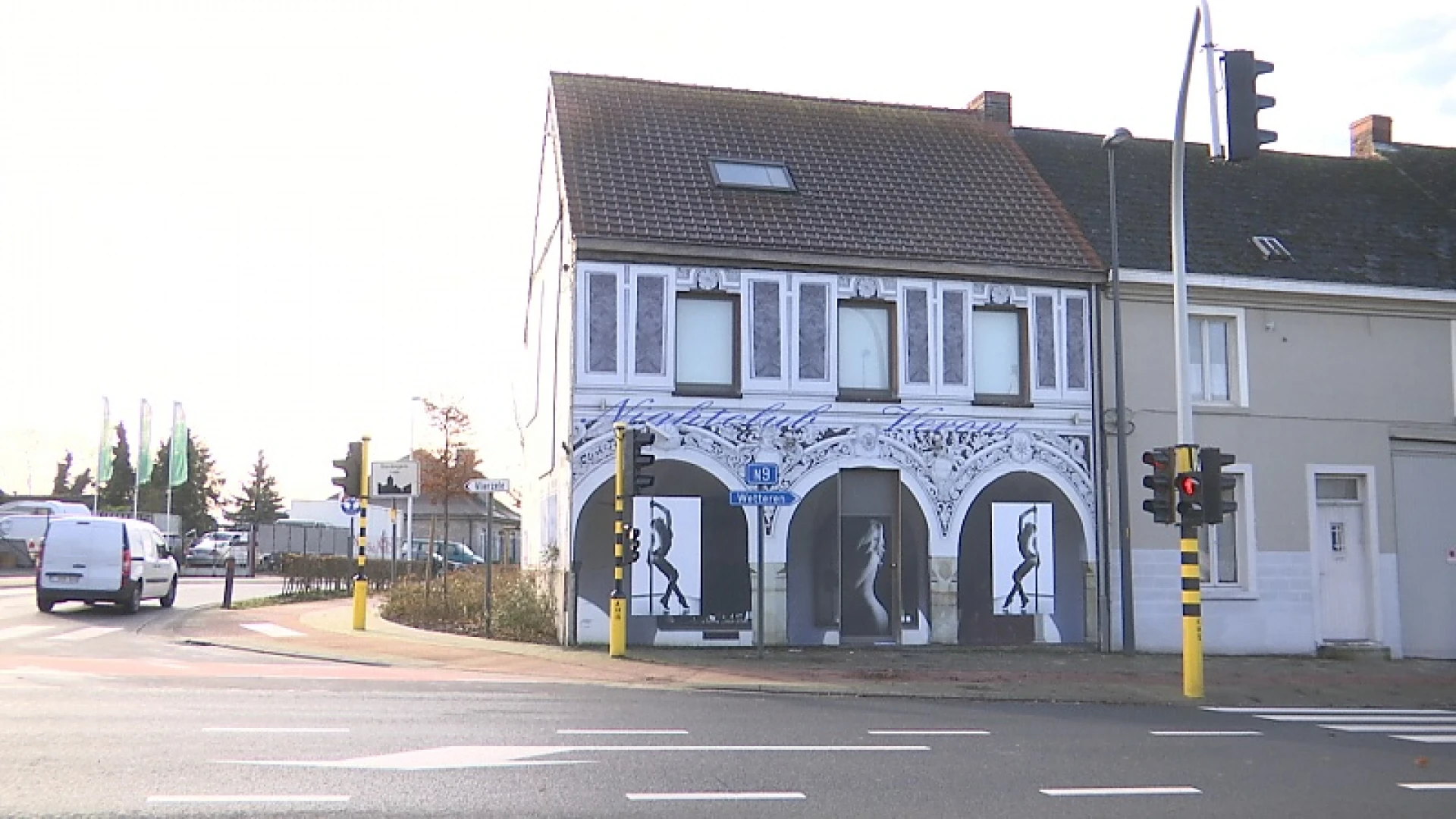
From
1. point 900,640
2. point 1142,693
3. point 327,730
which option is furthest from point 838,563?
point 327,730

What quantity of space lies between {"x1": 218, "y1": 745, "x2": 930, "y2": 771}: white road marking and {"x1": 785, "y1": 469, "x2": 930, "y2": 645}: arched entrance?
10143 millimetres

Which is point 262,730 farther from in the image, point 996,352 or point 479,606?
point 996,352

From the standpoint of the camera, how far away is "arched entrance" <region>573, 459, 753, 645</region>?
20891 millimetres

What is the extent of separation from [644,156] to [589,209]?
84.9 inches

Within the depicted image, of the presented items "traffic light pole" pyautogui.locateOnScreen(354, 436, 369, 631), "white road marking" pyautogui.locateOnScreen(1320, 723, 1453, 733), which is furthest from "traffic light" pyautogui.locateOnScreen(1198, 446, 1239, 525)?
"traffic light pole" pyautogui.locateOnScreen(354, 436, 369, 631)

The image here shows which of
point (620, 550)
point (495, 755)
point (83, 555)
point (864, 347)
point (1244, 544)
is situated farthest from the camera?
point (83, 555)

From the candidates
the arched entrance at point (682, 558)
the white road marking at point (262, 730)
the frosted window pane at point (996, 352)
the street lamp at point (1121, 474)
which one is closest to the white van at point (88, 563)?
the arched entrance at point (682, 558)

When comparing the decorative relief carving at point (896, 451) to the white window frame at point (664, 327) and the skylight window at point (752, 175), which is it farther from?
the skylight window at point (752, 175)

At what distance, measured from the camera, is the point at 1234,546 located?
23.3 m

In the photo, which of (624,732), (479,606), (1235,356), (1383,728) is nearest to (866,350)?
(1235,356)

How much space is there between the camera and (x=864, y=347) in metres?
22.3

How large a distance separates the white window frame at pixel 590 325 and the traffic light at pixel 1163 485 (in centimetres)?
828

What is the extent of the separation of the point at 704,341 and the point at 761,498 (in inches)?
139

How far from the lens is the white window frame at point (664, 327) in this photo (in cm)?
→ 2111
